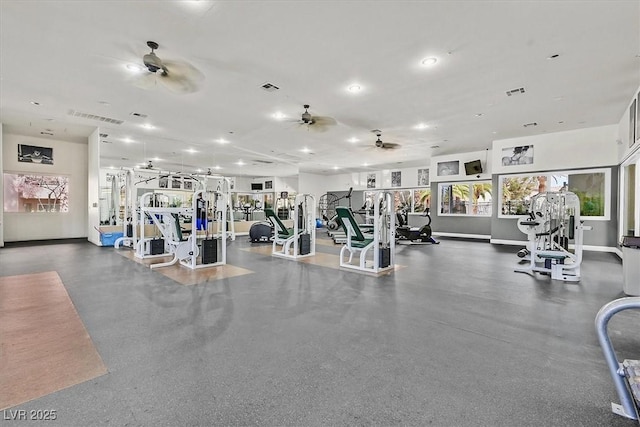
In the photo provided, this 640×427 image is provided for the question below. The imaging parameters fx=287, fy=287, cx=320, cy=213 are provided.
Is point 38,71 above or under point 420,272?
above

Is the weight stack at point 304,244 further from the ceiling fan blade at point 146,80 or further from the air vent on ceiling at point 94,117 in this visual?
the air vent on ceiling at point 94,117

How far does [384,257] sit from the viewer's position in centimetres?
543

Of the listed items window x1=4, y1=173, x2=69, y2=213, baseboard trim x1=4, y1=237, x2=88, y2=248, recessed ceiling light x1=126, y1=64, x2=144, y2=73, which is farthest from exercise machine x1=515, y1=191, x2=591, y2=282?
window x1=4, y1=173, x2=69, y2=213

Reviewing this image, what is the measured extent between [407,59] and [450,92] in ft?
5.61

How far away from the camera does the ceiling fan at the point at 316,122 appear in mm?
5955

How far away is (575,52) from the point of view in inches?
162

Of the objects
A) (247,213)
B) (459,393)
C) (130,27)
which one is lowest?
(459,393)

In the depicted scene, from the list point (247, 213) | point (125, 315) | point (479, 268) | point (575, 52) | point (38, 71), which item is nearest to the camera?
point (125, 315)

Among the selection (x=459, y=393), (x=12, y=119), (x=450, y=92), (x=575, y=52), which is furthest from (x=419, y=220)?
(x=12, y=119)

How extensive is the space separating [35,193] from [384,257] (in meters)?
11.1

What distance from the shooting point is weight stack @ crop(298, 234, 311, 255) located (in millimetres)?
6793

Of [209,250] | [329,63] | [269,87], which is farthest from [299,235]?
[329,63]

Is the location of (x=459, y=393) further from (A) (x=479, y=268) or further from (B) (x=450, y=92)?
(B) (x=450, y=92)

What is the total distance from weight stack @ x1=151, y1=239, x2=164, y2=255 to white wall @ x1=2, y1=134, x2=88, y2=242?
17.9ft
